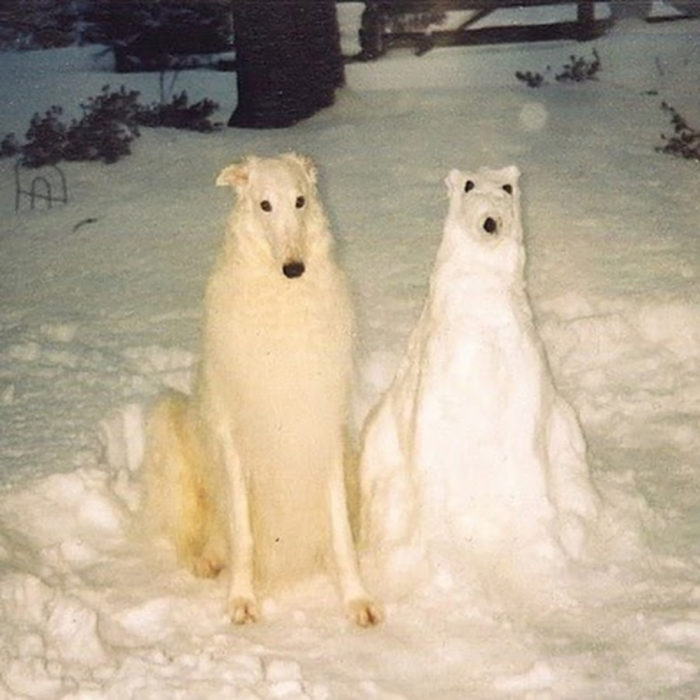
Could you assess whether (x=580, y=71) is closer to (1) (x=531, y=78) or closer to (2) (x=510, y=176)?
(1) (x=531, y=78)

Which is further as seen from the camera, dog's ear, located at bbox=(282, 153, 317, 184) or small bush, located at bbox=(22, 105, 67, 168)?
small bush, located at bbox=(22, 105, 67, 168)

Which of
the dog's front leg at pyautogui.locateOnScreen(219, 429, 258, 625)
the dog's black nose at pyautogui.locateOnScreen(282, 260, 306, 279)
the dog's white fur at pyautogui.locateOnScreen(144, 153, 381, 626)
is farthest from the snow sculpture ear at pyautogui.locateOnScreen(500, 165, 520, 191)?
the dog's front leg at pyautogui.locateOnScreen(219, 429, 258, 625)

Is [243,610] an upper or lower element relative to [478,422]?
lower

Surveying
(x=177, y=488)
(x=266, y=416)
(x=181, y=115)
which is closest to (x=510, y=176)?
(x=266, y=416)

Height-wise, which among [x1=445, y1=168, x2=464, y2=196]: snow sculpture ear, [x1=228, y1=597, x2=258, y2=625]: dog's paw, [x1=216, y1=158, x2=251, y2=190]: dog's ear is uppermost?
[x1=216, y1=158, x2=251, y2=190]: dog's ear


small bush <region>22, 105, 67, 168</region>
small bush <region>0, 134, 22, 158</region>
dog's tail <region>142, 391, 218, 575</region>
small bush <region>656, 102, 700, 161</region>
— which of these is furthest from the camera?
small bush <region>0, 134, 22, 158</region>

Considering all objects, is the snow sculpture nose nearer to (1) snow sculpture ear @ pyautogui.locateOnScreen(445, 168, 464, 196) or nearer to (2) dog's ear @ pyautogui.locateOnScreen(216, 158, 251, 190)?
(1) snow sculpture ear @ pyautogui.locateOnScreen(445, 168, 464, 196)

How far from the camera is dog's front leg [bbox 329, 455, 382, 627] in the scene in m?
4.03

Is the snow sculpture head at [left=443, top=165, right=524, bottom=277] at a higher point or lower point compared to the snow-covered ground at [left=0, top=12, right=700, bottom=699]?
higher

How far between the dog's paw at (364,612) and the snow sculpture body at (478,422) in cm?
32

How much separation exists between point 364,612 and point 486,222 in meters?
1.67

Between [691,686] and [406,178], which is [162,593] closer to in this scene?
[691,686]

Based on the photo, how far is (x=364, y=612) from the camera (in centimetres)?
402

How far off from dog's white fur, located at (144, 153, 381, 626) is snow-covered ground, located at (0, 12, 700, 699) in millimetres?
177
